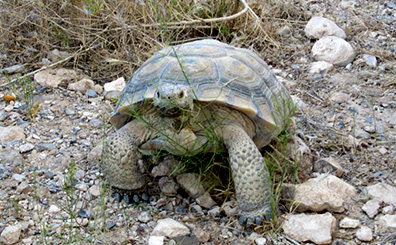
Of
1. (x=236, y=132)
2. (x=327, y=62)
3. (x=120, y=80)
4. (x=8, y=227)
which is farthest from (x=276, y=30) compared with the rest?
(x=8, y=227)

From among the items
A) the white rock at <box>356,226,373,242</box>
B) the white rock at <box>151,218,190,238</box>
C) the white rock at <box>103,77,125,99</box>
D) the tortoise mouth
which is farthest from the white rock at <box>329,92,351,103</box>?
the white rock at <box>151,218,190,238</box>

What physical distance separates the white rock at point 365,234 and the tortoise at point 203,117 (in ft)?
1.54

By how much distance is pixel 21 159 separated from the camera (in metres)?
2.98

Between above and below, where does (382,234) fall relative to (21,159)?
above

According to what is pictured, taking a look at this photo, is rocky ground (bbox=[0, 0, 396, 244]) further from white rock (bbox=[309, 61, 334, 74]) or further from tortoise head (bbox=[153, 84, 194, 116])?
tortoise head (bbox=[153, 84, 194, 116])

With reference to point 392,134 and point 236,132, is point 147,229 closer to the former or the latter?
point 236,132

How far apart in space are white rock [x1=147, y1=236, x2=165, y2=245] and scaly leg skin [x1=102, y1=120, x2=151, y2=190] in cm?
45

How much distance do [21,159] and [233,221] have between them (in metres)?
1.47

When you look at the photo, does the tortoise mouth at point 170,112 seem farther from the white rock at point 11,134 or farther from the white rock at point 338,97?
the white rock at point 338,97

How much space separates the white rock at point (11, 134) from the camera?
3225 mm

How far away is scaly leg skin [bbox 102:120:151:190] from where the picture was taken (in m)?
2.69

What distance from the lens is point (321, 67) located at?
171 inches

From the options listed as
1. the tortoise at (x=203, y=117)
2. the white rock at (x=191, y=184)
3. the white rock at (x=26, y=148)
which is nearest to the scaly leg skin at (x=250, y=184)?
the tortoise at (x=203, y=117)

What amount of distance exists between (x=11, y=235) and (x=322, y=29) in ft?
12.3
